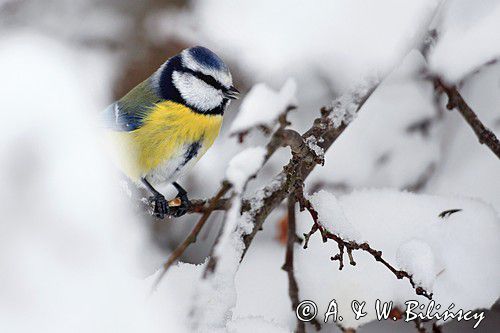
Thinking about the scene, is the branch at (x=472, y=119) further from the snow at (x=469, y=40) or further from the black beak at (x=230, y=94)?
the black beak at (x=230, y=94)

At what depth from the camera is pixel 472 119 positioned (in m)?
0.85

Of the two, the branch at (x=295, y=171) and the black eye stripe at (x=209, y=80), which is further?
the black eye stripe at (x=209, y=80)

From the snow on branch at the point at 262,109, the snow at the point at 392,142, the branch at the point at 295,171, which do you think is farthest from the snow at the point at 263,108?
the snow at the point at 392,142

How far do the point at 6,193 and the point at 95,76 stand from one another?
0.31 meters

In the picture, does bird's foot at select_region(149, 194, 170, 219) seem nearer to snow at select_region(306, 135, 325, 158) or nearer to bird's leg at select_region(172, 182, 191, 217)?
bird's leg at select_region(172, 182, 191, 217)

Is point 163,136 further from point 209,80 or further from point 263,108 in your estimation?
point 263,108

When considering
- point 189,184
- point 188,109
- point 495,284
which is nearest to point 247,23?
point 188,109

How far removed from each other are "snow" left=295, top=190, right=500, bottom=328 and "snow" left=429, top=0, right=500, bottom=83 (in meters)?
0.18

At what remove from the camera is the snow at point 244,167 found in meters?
0.50

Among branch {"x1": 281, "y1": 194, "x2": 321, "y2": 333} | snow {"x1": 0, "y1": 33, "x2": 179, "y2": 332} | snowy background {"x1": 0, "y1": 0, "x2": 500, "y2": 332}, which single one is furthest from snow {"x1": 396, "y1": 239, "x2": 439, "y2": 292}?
snow {"x1": 0, "y1": 33, "x2": 179, "y2": 332}

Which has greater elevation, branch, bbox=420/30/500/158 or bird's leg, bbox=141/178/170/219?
branch, bbox=420/30/500/158

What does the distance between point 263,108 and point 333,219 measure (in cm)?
25

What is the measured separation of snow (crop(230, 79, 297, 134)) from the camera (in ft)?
1.72

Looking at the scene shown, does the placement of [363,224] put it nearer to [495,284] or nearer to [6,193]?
[495,284]
